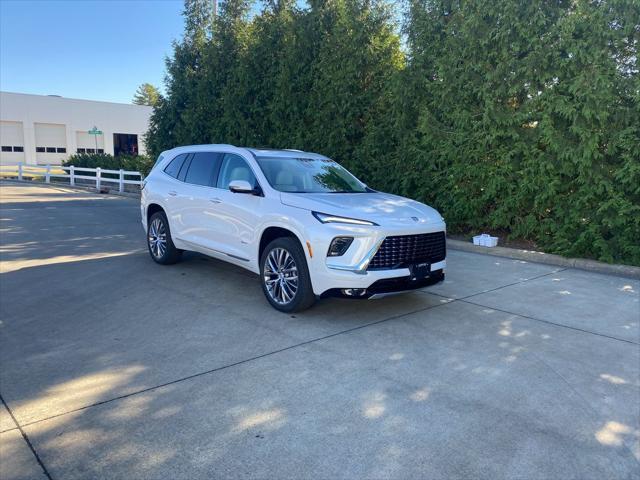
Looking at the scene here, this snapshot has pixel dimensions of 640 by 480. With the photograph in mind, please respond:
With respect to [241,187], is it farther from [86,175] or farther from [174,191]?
[86,175]

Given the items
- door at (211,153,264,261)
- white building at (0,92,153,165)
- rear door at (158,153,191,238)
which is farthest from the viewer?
white building at (0,92,153,165)

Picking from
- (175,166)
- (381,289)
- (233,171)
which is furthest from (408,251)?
(175,166)

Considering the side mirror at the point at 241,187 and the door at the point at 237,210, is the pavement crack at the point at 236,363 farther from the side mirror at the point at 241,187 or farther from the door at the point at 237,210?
the side mirror at the point at 241,187

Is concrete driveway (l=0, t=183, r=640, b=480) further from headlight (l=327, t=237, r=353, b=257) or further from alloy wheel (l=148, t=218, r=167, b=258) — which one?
alloy wheel (l=148, t=218, r=167, b=258)

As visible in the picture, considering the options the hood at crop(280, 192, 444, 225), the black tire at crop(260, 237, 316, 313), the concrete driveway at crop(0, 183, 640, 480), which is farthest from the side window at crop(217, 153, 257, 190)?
the concrete driveway at crop(0, 183, 640, 480)

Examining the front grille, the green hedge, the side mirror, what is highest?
the green hedge

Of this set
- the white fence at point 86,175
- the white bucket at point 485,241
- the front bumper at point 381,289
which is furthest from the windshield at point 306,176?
the white fence at point 86,175

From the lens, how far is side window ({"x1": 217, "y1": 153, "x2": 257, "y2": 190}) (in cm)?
662

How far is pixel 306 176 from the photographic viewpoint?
6715 mm

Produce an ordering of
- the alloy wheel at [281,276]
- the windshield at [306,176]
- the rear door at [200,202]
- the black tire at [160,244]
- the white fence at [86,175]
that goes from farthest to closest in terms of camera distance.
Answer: the white fence at [86,175]
the black tire at [160,244]
the rear door at [200,202]
the windshield at [306,176]
the alloy wheel at [281,276]

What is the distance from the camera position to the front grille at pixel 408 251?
5.34 metres

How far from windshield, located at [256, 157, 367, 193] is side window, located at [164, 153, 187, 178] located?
1.88 metres

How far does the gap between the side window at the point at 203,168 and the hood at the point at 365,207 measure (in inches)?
64.7

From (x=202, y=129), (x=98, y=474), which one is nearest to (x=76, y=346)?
(x=98, y=474)
